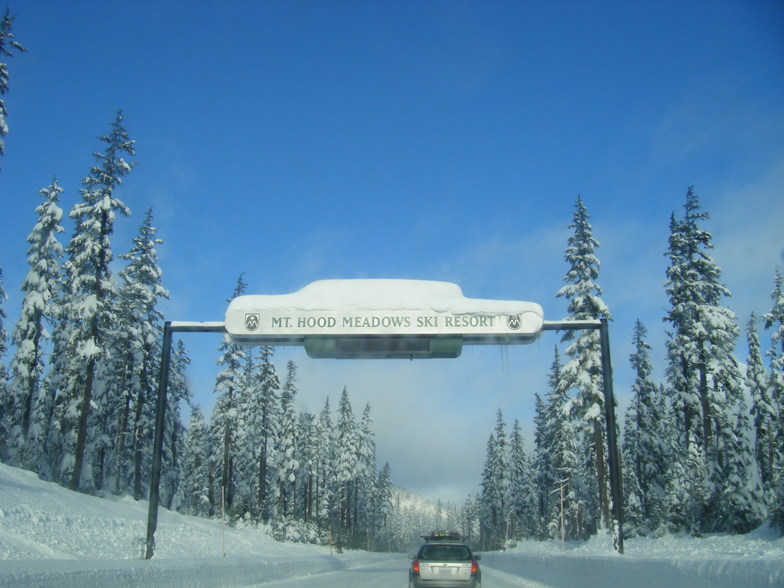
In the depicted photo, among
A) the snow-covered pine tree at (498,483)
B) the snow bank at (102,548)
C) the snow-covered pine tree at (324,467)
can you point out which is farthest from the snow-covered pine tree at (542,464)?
the snow bank at (102,548)

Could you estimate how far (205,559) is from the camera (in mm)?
14242

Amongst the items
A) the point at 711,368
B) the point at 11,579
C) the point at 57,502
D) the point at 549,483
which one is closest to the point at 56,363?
the point at 57,502

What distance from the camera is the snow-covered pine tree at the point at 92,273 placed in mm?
30094

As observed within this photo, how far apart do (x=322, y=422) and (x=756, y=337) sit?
5569 centimetres

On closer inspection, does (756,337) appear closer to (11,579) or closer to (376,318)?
(376,318)

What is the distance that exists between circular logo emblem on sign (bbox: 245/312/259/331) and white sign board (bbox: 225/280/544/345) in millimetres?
15

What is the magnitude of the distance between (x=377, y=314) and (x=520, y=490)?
7941 centimetres

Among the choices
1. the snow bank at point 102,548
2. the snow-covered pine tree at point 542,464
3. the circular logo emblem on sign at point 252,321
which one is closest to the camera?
the snow bank at point 102,548

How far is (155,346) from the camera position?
3972 centimetres

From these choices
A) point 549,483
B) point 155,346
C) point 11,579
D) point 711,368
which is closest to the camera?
point 11,579

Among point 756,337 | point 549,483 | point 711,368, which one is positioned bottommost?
point 549,483

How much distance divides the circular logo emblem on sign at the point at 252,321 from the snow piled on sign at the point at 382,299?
0.38 ft

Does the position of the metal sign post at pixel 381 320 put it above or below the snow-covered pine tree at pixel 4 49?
below

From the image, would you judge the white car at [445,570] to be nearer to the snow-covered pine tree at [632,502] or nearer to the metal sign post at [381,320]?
the metal sign post at [381,320]
